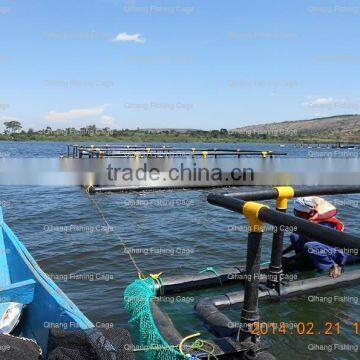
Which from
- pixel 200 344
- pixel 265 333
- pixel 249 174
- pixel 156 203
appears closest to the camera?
pixel 200 344

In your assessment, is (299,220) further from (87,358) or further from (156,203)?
(156,203)

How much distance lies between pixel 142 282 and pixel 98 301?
134 centimetres

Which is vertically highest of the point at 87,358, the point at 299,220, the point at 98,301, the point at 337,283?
the point at 299,220

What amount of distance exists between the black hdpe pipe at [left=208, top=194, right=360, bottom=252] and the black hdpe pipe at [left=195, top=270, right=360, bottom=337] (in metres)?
1.54

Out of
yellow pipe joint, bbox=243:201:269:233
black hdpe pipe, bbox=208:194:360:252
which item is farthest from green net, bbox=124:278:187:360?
black hdpe pipe, bbox=208:194:360:252

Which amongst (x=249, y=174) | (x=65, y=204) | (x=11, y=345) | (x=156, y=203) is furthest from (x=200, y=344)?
(x=249, y=174)

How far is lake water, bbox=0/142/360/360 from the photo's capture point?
611 centimetres

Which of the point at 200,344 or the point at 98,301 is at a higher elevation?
the point at 200,344

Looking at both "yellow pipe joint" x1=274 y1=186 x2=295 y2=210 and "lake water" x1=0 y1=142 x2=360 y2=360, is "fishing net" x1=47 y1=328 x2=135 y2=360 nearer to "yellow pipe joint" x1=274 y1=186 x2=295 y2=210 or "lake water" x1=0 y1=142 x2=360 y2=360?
"yellow pipe joint" x1=274 y1=186 x2=295 y2=210

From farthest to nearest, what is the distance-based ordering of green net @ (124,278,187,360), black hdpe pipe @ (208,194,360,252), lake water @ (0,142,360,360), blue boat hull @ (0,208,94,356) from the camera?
lake water @ (0,142,360,360), blue boat hull @ (0,208,94,356), green net @ (124,278,187,360), black hdpe pipe @ (208,194,360,252)

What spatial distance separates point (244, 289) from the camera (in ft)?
15.4

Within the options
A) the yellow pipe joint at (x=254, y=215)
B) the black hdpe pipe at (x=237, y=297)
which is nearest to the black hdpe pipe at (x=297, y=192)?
the yellow pipe joint at (x=254, y=215)

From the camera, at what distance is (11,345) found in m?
3.69

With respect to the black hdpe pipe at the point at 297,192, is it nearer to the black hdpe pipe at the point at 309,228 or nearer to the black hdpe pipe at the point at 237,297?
the black hdpe pipe at the point at 309,228
